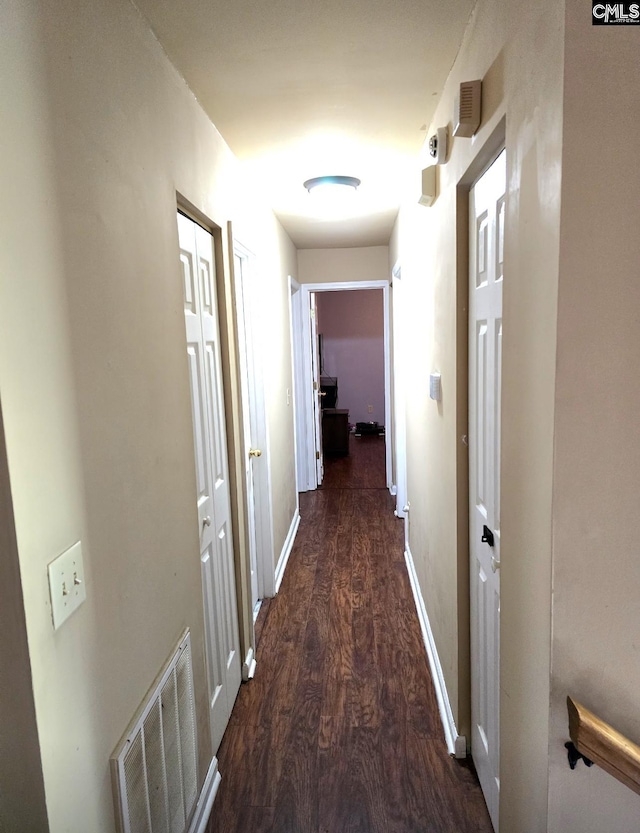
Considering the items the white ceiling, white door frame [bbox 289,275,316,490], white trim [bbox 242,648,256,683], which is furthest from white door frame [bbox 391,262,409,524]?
white trim [bbox 242,648,256,683]

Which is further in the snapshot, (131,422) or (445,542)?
(445,542)

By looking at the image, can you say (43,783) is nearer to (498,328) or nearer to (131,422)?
(131,422)

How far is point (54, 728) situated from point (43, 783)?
0.08 m

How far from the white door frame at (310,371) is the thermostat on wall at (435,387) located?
8.81ft

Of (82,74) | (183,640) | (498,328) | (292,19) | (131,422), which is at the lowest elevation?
(183,640)

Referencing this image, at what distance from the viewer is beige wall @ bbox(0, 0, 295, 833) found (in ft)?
2.92

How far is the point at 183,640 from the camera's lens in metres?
1.62

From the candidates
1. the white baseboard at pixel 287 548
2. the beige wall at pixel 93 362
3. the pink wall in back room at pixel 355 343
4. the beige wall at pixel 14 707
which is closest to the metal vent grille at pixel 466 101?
the beige wall at pixel 93 362

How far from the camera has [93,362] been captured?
43.6 inches

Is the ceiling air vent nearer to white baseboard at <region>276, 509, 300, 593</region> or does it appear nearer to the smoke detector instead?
the smoke detector

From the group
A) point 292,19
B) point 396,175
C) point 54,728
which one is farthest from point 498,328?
point 396,175

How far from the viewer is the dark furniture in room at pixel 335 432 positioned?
22.3 feet

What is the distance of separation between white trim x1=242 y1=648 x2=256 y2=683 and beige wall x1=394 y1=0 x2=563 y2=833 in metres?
1.01

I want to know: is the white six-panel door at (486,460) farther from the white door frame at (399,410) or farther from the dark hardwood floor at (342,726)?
the white door frame at (399,410)
